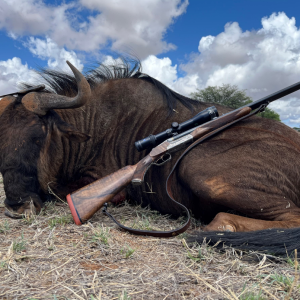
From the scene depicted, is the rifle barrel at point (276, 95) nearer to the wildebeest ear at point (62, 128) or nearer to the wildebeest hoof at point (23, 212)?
the wildebeest ear at point (62, 128)

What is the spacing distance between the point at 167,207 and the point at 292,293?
211 centimetres

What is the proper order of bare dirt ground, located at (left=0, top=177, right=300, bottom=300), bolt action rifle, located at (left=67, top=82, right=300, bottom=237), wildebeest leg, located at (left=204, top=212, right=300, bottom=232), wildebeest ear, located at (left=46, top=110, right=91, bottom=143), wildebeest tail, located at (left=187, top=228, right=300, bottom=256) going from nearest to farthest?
bare dirt ground, located at (left=0, top=177, right=300, bottom=300), wildebeest tail, located at (left=187, top=228, right=300, bottom=256), wildebeest leg, located at (left=204, top=212, right=300, bottom=232), bolt action rifle, located at (left=67, top=82, right=300, bottom=237), wildebeest ear, located at (left=46, top=110, right=91, bottom=143)

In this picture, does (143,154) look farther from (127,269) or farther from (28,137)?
(127,269)

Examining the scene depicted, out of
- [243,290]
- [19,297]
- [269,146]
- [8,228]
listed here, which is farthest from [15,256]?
[269,146]

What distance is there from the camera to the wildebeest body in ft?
10.2

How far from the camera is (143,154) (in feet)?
12.8

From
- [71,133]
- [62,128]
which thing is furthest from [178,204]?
[62,128]

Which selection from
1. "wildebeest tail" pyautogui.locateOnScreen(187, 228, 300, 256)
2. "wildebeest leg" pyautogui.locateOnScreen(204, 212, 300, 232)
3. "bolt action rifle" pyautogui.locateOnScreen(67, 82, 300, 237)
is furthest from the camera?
"bolt action rifle" pyautogui.locateOnScreen(67, 82, 300, 237)

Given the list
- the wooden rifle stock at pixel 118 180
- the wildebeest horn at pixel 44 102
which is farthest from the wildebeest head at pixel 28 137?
the wooden rifle stock at pixel 118 180

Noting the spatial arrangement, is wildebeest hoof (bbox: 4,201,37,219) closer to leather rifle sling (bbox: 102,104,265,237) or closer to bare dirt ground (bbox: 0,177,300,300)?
bare dirt ground (bbox: 0,177,300,300)

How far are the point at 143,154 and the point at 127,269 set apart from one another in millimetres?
2055

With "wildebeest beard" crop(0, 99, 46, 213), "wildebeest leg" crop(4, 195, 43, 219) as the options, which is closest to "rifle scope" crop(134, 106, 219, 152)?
"wildebeest beard" crop(0, 99, 46, 213)

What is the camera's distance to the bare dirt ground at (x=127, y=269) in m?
1.70

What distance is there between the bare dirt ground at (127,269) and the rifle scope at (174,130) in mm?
1197
